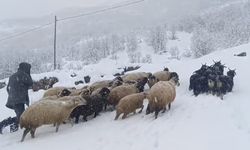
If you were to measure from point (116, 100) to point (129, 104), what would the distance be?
4.10 ft

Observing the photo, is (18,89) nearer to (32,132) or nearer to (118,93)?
(32,132)

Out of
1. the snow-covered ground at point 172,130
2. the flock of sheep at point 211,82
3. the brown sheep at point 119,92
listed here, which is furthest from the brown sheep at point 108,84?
the flock of sheep at point 211,82

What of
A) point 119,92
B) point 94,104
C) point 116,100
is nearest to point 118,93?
point 119,92

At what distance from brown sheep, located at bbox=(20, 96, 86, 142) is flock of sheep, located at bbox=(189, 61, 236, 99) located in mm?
4444

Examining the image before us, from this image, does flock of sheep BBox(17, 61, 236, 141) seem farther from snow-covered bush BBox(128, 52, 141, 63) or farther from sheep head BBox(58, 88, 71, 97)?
snow-covered bush BBox(128, 52, 141, 63)

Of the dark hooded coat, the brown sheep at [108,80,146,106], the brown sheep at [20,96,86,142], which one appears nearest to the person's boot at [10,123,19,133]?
the dark hooded coat

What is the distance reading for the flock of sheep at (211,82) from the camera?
47.3ft

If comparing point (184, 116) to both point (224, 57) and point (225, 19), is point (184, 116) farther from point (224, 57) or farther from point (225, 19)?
point (225, 19)

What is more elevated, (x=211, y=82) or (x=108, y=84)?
(x=211, y=82)

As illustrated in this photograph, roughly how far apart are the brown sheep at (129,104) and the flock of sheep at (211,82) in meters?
2.13

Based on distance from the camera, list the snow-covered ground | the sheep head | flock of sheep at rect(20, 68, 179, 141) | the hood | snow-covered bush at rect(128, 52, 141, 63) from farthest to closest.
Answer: snow-covered bush at rect(128, 52, 141, 63), the sheep head, the hood, flock of sheep at rect(20, 68, 179, 141), the snow-covered ground

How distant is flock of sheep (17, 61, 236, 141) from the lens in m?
13.3

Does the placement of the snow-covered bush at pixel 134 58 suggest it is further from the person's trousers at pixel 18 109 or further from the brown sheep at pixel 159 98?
the brown sheep at pixel 159 98

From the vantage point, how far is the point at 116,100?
15.1m
